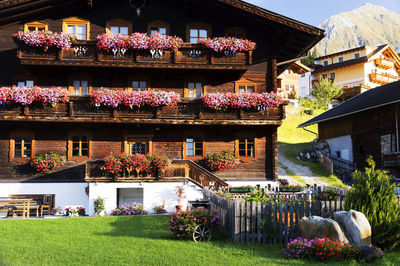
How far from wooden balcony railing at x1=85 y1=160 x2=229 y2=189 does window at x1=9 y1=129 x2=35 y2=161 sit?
4.46m

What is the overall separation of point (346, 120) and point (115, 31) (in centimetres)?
2275

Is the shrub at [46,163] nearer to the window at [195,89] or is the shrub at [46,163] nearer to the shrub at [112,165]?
the shrub at [112,165]

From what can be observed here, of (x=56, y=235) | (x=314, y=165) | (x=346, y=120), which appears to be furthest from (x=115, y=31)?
(x=346, y=120)

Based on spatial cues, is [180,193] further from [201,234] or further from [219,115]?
[201,234]

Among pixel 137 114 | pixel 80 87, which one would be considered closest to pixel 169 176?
pixel 137 114

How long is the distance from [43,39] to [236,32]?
10685 mm

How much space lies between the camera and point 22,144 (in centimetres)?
2138

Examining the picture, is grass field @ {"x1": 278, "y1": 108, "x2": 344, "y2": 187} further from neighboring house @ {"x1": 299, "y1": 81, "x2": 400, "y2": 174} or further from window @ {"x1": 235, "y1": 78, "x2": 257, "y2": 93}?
window @ {"x1": 235, "y1": 78, "x2": 257, "y2": 93}

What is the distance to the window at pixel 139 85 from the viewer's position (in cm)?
2236

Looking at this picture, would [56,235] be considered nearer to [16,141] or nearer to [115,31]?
[16,141]

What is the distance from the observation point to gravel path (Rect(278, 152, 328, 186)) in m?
27.4

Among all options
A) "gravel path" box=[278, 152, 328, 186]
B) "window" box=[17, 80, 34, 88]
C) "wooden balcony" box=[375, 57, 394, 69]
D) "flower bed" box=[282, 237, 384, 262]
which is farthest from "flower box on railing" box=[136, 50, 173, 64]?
"wooden balcony" box=[375, 57, 394, 69]

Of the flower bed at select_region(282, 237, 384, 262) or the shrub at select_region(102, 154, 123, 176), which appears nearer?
the flower bed at select_region(282, 237, 384, 262)

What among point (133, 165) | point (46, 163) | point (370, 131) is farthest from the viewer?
point (370, 131)
